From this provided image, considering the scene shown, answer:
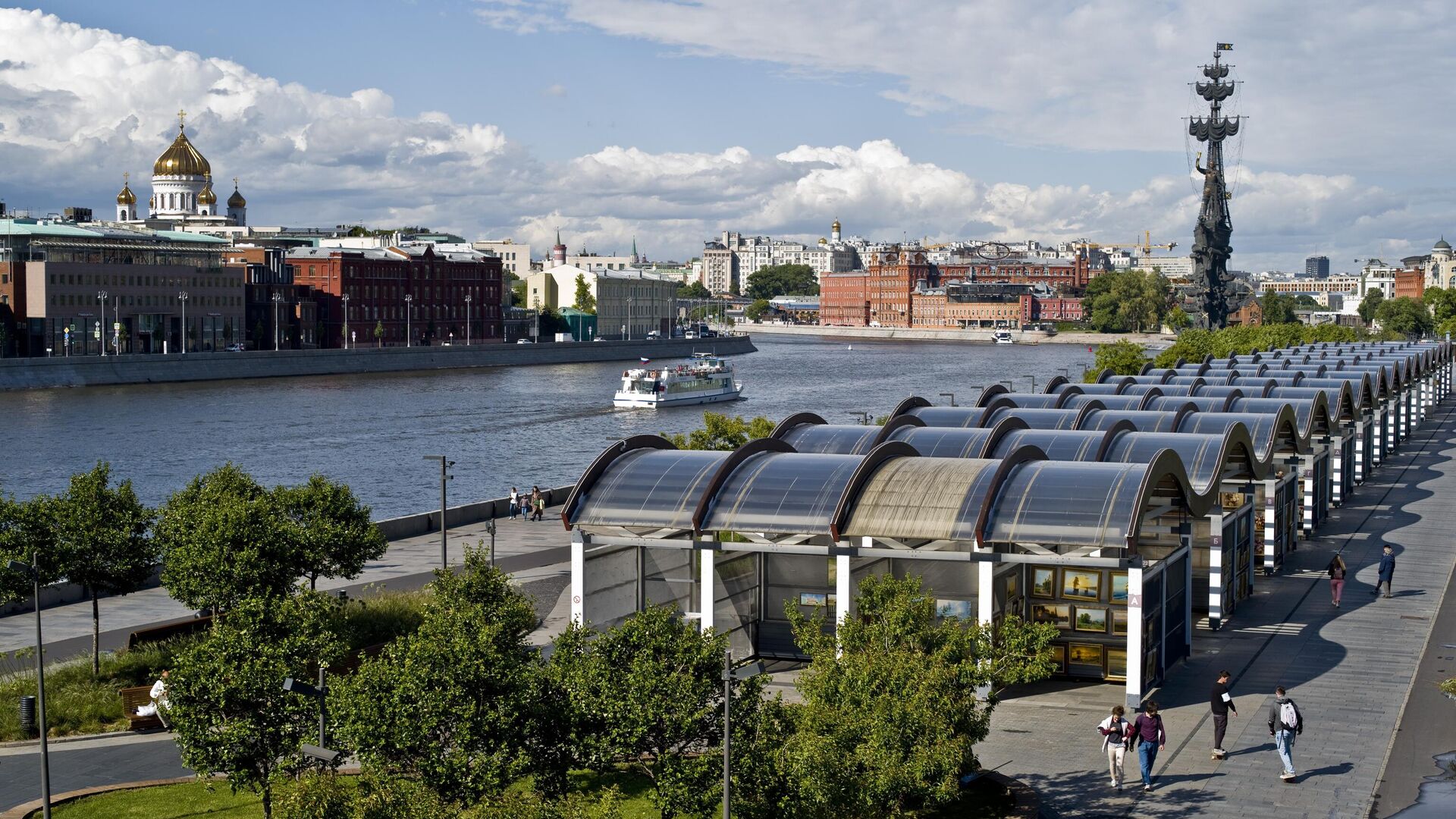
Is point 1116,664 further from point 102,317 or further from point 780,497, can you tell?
point 102,317

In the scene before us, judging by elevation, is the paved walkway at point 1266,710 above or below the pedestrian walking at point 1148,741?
below

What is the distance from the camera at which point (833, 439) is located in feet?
112

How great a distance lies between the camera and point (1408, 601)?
32.2 meters

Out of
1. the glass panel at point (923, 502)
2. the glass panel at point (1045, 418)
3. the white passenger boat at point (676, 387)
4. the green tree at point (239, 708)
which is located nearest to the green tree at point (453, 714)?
the green tree at point (239, 708)

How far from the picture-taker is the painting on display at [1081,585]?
83.0 feet

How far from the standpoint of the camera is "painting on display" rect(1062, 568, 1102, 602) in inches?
996

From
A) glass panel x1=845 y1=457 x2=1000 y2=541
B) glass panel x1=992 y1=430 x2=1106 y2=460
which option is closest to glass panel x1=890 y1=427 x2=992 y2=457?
glass panel x1=992 y1=430 x2=1106 y2=460

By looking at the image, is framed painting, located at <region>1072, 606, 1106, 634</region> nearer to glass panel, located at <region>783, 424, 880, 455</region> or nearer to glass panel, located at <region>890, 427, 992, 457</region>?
glass panel, located at <region>890, 427, 992, 457</region>

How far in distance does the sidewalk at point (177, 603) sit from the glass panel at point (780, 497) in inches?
431

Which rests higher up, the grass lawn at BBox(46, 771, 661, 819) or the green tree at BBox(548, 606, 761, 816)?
the green tree at BBox(548, 606, 761, 816)

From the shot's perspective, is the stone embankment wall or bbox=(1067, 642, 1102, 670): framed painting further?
the stone embankment wall

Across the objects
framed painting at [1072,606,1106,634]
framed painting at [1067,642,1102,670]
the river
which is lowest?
the river

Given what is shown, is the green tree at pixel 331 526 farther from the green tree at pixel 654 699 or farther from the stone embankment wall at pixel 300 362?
the stone embankment wall at pixel 300 362

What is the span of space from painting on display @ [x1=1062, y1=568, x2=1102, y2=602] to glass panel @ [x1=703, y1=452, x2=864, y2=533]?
385cm
